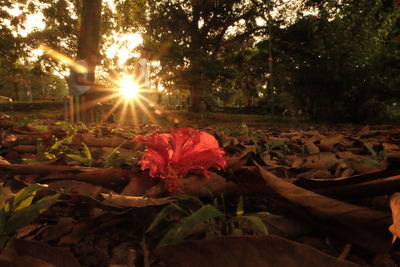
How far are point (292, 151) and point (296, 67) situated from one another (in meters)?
9.05

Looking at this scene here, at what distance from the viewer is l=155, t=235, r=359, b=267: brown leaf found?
516 millimetres

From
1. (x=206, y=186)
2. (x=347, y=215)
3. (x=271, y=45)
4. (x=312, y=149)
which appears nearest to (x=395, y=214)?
(x=347, y=215)

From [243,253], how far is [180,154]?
1.37 ft

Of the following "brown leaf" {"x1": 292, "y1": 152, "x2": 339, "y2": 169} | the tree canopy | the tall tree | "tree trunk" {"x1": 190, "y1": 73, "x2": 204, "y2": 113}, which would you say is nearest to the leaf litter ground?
"brown leaf" {"x1": 292, "y1": 152, "x2": 339, "y2": 169}

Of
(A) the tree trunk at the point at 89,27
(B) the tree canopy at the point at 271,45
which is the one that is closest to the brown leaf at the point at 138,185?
(B) the tree canopy at the point at 271,45

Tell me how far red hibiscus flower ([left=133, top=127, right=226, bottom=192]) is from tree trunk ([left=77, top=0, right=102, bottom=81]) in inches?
291

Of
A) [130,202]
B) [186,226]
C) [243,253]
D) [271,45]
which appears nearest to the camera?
[243,253]

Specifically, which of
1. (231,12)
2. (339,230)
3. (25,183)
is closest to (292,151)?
(339,230)

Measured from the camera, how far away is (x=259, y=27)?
558 inches

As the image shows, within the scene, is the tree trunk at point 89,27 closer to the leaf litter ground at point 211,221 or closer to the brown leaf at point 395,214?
the leaf litter ground at point 211,221

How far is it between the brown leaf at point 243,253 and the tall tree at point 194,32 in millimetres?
11482

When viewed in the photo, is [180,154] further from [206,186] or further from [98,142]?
[98,142]

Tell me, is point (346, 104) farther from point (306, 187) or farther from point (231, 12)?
point (306, 187)

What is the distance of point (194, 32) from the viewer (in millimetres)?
14289
